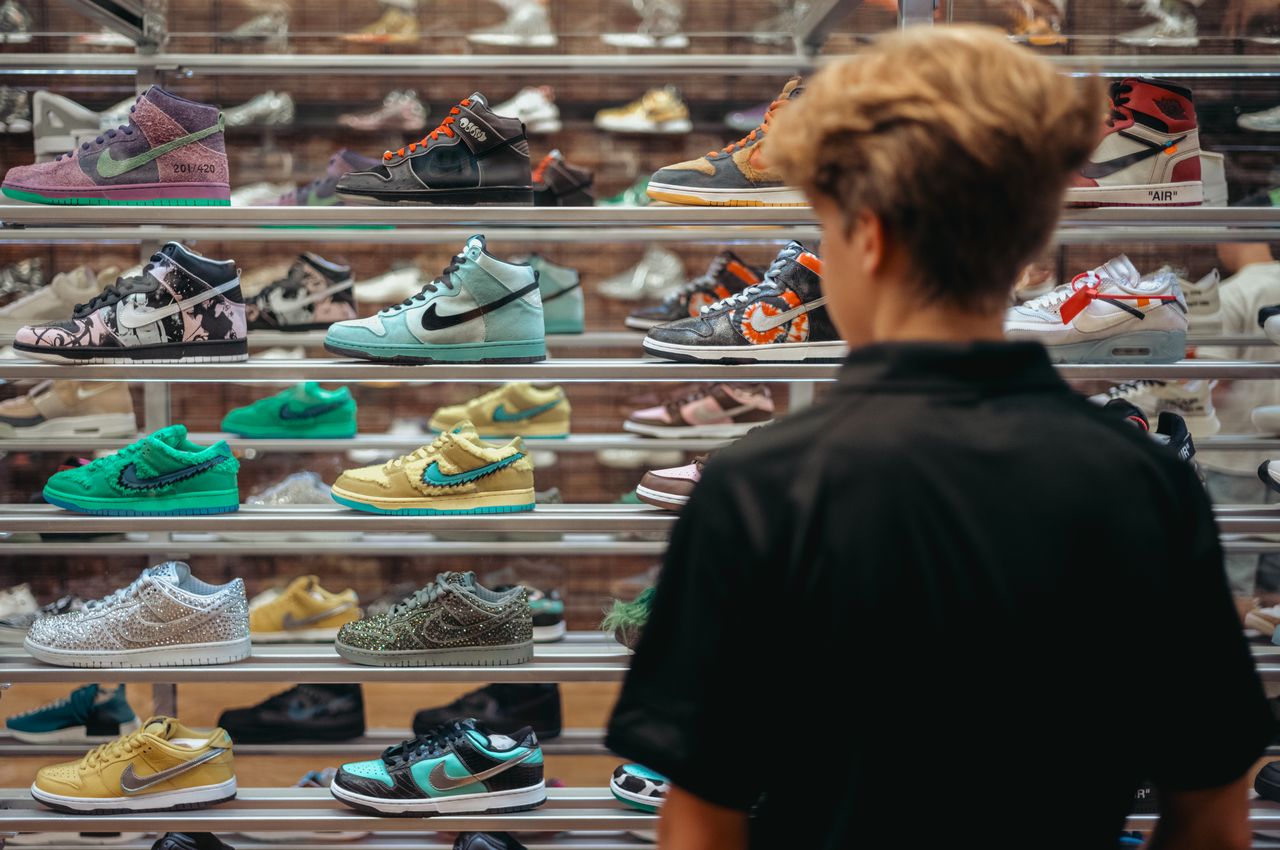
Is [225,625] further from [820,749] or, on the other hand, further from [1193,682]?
[1193,682]

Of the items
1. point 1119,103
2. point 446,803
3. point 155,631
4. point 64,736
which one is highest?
point 1119,103

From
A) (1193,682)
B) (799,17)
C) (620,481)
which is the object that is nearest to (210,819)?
(1193,682)

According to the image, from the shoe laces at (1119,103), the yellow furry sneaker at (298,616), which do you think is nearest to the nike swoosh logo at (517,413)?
the yellow furry sneaker at (298,616)

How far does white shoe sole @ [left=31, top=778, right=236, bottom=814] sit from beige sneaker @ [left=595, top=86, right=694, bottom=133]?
3131 millimetres

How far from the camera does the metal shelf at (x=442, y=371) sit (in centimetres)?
234

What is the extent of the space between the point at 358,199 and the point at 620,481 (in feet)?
8.64

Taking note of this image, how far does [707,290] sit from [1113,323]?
119 cm

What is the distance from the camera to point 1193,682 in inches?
37.0

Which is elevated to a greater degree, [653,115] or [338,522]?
[653,115]

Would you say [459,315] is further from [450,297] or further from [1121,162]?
[1121,162]

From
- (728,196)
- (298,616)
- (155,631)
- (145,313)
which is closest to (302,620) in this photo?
(298,616)

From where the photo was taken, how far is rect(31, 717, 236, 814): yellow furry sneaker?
7.94 ft

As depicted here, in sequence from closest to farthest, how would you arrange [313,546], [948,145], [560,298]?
[948,145] → [560,298] → [313,546]

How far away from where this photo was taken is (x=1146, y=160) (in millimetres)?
2348
